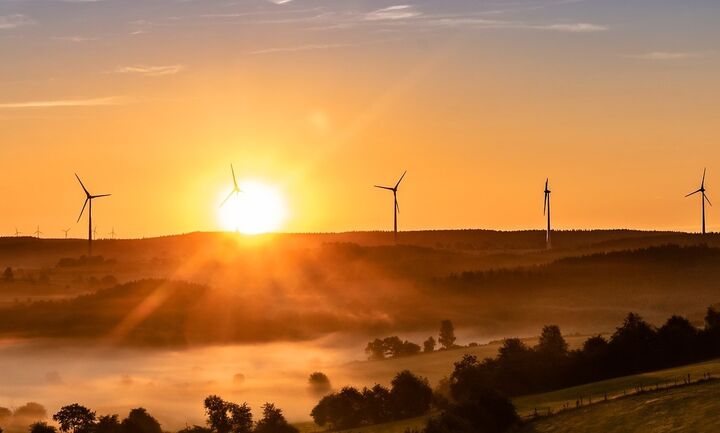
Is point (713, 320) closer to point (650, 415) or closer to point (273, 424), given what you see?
point (650, 415)

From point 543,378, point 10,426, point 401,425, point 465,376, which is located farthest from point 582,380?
point 10,426

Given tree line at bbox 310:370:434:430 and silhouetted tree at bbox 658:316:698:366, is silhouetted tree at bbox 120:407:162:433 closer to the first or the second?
tree line at bbox 310:370:434:430

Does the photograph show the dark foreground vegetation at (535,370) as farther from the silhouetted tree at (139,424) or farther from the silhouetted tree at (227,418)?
the silhouetted tree at (139,424)

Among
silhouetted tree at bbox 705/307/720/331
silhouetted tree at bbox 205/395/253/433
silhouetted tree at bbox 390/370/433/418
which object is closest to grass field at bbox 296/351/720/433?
silhouetted tree at bbox 390/370/433/418

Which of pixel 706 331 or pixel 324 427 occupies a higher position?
pixel 706 331

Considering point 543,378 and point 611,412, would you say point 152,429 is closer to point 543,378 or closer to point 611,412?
point 543,378

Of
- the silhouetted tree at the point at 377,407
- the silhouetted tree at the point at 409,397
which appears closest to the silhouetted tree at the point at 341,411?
the silhouetted tree at the point at 377,407

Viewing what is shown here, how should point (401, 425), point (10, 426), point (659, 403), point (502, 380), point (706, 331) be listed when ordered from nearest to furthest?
point (659, 403) < point (401, 425) < point (502, 380) < point (706, 331) < point (10, 426)

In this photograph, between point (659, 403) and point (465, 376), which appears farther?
point (465, 376)

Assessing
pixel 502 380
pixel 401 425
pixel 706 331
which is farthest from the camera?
pixel 706 331
